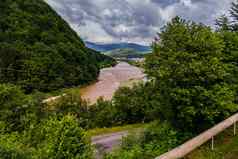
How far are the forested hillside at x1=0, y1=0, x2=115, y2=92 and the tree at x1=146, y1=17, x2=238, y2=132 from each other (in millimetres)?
64198

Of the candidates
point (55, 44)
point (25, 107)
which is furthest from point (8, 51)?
point (25, 107)

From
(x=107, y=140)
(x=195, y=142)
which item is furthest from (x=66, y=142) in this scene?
(x=107, y=140)

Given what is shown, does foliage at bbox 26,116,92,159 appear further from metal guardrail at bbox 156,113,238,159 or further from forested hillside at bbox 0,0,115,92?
forested hillside at bbox 0,0,115,92

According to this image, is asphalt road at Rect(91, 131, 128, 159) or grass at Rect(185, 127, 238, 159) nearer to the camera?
grass at Rect(185, 127, 238, 159)

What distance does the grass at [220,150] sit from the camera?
1331 centimetres

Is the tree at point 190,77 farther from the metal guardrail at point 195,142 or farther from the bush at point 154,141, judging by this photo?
the metal guardrail at point 195,142

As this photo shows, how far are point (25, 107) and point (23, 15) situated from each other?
75.8 meters

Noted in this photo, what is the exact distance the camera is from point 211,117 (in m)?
18.4

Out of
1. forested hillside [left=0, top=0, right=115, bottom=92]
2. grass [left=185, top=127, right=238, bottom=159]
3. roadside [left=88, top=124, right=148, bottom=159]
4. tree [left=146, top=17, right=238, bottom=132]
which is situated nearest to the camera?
grass [left=185, top=127, right=238, bottom=159]

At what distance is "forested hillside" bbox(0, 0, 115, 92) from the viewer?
281 ft

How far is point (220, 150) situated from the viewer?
1403cm

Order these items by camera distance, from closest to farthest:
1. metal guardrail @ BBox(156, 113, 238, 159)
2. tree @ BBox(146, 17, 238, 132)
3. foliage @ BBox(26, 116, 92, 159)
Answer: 1. metal guardrail @ BBox(156, 113, 238, 159)
2. foliage @ BBox(26, 116, 92, 159)
3. tree @ BBox(146, 17, 238, 132)

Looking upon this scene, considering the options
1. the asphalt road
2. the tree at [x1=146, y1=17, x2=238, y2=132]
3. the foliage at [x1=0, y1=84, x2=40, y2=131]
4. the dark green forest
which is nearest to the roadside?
the asphalt road

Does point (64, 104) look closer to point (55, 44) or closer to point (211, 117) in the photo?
point (211, 117)
